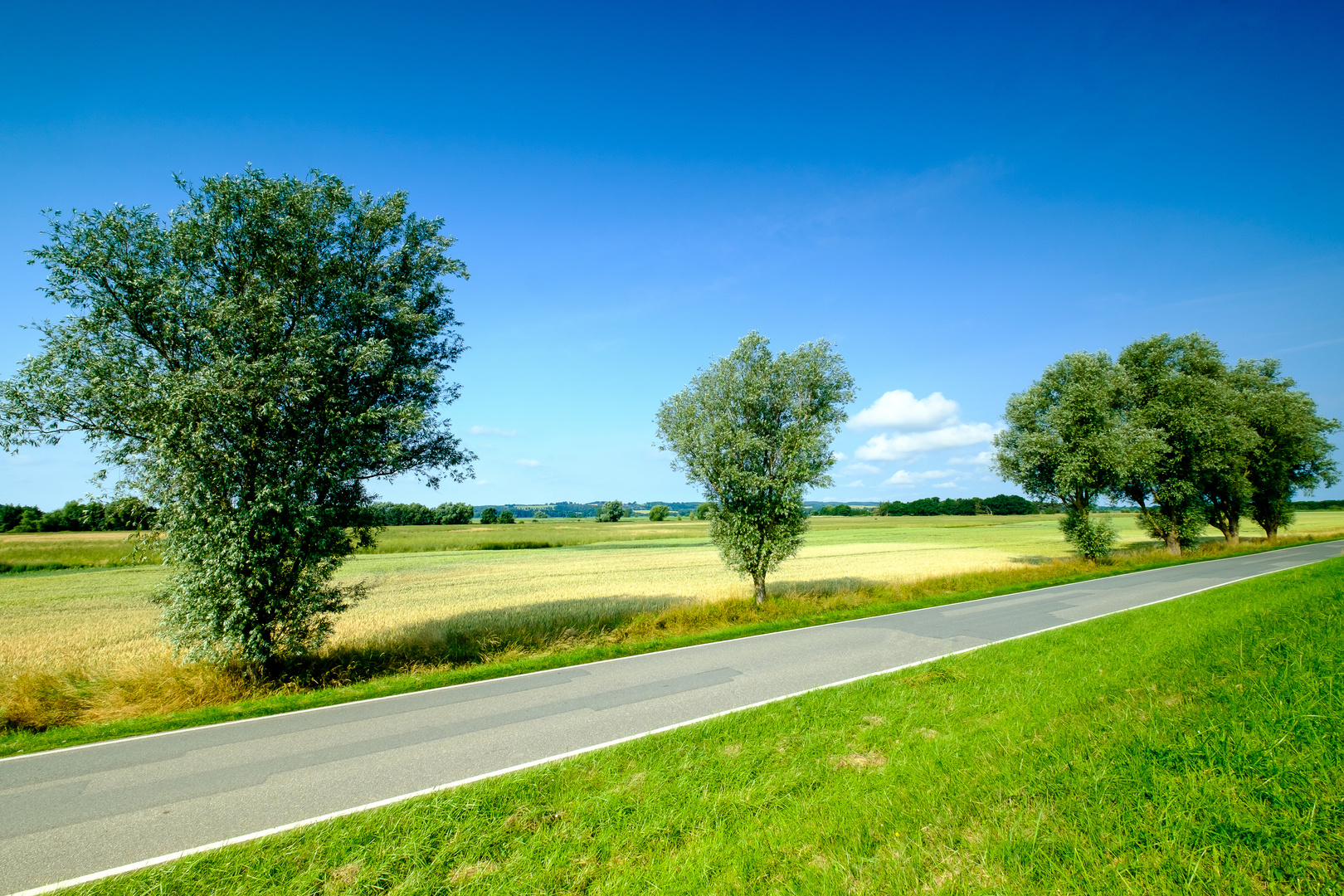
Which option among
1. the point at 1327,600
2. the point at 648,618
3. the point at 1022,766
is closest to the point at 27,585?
the point at 648,618

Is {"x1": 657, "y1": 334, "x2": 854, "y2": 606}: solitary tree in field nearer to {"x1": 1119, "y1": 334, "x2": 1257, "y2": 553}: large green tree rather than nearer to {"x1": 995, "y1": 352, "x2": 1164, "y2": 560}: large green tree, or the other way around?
{"x1": 995, "y1": 352, "x2": 1164, "y2": 560}: large green tree

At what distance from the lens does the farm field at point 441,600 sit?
35.8 ft

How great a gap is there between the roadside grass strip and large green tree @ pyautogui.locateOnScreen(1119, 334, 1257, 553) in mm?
33201

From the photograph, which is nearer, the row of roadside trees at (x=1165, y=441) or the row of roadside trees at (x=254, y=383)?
the row of roadside trees at (x=254, y=383)

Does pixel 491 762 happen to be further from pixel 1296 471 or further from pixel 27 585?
pixel 1296 471

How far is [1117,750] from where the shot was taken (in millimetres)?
5281

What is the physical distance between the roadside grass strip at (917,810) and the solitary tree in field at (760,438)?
11.6m

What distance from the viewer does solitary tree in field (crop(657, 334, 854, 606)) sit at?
62.4 ft

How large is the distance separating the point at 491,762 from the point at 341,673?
703cm

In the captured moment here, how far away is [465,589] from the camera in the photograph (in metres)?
30.0

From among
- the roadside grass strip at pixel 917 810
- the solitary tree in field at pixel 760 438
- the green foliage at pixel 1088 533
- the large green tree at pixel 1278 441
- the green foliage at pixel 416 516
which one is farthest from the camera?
the green foliage at pixel 416 516

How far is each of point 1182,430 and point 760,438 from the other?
100 ft

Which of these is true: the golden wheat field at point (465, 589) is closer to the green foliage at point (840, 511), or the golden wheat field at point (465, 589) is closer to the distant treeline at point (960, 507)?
the distant treeline at point (960, 507)

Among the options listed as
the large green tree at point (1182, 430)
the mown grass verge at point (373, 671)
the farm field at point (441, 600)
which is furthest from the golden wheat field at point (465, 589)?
the large green tree at point (1182, 430)
